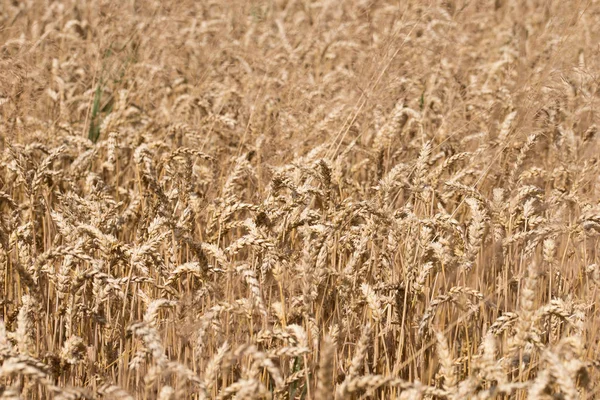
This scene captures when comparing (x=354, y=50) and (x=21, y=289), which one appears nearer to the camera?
(x=21, y=289)

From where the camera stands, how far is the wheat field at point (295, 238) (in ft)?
5.86

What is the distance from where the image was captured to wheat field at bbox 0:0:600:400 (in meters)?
1.79

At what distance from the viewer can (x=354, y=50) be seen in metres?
4.51

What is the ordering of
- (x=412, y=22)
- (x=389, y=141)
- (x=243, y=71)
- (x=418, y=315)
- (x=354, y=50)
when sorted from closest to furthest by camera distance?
(x=418, y=315), (x=412, y=22), (x=389, y=141), (x=243, y=71), (x=354, y=50)

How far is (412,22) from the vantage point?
281cm

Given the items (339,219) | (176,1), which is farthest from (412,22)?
(176,1)

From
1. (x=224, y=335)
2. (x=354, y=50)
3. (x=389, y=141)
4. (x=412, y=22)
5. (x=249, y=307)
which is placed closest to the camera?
(x=249, y=307)

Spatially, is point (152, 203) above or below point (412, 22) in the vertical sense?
below

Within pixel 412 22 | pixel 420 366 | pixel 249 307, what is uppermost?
pixel 412 22

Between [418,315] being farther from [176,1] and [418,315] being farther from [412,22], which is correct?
[176,1]

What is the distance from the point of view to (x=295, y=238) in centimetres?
252

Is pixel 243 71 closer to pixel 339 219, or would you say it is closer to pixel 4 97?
pixel 4 97

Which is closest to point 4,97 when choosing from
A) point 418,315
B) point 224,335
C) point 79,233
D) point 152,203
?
point 152,203

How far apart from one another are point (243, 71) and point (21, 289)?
2206 millimetres
